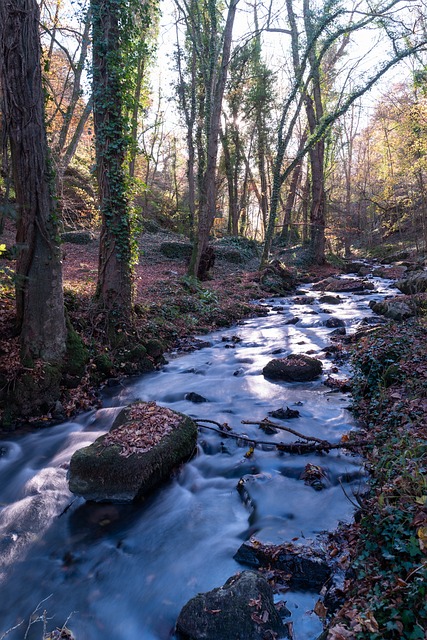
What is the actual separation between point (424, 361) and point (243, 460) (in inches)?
131

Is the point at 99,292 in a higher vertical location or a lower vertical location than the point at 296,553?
higher

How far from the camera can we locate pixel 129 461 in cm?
521

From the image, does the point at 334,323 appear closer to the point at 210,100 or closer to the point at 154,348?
the point at 154,348

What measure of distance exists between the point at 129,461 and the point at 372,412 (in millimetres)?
3712

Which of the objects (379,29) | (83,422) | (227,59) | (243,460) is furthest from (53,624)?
(379,29)

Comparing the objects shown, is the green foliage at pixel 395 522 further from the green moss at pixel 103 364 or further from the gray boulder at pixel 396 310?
the gray boulder at pixel 396 310

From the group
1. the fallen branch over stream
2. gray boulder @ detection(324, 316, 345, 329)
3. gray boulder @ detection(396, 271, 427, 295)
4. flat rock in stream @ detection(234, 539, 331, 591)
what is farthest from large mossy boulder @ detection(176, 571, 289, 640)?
gray boulder @ detection(396, 271, 427, 295)

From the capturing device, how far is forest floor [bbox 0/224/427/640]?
2.82 m

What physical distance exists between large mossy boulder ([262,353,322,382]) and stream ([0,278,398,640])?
2.44 ft

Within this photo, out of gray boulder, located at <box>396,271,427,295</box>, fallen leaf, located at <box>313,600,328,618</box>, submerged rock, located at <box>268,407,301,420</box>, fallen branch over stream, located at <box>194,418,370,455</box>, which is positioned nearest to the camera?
fallen leaf, located at <box>313,600,328,618</box>

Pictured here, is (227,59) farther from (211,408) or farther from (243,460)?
(243,460)

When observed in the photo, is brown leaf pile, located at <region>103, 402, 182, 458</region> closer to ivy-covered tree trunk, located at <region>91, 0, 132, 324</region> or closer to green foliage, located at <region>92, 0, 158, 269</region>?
ivy-covered tree trunk, located at <region>91, 0, 132, 324</region>

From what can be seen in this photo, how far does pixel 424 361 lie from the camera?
677 centimetres

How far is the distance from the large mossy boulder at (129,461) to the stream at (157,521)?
16 cm
